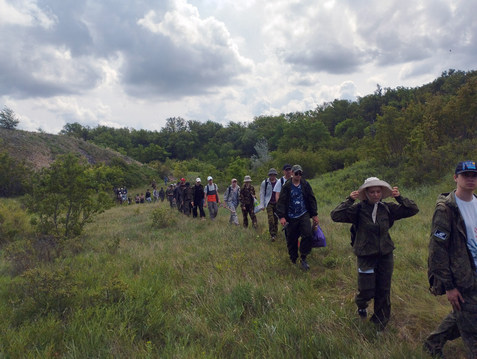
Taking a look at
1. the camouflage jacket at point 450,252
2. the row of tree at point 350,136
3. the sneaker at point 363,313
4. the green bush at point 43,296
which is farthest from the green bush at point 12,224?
the row of tree at point 350,136

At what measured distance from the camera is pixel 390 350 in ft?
8.63

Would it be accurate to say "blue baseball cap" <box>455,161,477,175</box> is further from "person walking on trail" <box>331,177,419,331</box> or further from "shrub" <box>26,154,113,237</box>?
"shrub" <box>26,154,113,237</box>

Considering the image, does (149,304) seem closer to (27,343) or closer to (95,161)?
(27,343)

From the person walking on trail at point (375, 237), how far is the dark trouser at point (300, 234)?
5.81ft

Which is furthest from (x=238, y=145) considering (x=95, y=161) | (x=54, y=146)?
(x=54, y=146)

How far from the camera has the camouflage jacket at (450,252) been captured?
7.61ft

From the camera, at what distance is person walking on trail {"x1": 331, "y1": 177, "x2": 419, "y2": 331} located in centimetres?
304

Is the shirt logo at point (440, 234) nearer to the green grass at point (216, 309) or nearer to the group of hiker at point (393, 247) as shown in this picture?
the group of hiker at point (393, 247)

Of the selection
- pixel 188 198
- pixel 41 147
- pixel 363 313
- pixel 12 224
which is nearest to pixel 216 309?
pixel 363 313

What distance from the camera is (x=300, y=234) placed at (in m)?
5.05

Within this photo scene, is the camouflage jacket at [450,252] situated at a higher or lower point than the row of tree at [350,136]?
lower

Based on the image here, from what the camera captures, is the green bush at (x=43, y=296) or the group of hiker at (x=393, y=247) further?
the green bush at (x=43, y=296)

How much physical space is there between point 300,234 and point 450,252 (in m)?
2.76

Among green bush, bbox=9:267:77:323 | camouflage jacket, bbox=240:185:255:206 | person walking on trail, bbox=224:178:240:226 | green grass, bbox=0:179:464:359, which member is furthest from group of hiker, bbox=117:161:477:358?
person walking on trail, bbox=224:178:240:226
